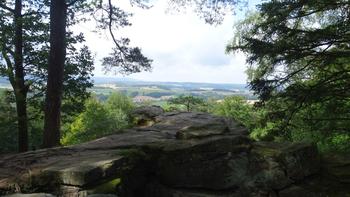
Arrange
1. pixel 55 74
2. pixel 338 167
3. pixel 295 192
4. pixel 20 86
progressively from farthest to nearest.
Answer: pixel 20 86
pixel 55 74
pixel 338 167
pixel 295 192

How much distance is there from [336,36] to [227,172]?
5688mm

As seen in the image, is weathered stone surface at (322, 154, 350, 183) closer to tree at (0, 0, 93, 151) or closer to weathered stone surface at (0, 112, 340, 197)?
weathered stone surface at (0, 112, 340, 197)

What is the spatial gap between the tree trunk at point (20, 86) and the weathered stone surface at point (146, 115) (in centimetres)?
625

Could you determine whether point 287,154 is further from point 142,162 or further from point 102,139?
point 102,139

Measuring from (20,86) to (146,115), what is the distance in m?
7.25

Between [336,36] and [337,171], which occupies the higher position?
[336,36]

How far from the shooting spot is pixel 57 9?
39.3ft

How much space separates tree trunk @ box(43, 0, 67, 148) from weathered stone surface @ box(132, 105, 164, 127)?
89.8 inches

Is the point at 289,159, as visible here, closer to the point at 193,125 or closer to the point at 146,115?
the point at 193,125

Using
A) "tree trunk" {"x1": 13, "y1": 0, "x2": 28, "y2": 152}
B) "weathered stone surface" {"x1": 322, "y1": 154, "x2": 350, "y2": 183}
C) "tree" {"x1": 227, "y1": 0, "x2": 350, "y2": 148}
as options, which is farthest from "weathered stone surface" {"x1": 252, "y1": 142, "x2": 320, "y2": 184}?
"tree trunk" {"x1": 13, "y1": 0, "x2": 28, "y2": 152}

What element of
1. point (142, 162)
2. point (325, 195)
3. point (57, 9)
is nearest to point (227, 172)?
point (142, 162)

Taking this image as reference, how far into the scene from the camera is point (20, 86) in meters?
17.0

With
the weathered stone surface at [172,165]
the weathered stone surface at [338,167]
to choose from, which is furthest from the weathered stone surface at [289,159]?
the weathered stone surface at [338,167]

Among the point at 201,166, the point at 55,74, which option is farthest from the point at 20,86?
the point at 201,166
